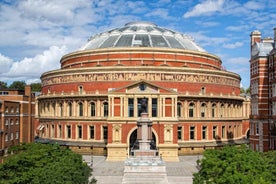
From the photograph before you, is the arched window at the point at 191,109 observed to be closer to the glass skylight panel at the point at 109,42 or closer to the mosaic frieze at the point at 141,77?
the mosaic frieze at the point at 141,77

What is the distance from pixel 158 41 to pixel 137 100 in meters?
20.5

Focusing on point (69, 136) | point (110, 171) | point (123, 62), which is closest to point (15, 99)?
point (69, 136)

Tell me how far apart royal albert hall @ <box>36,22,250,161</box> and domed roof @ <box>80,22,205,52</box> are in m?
0.24

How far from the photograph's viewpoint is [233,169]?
2633 centimetres

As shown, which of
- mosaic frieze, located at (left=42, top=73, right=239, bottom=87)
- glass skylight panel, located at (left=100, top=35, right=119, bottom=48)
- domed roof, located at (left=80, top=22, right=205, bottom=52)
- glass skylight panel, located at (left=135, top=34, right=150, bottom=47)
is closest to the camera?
mosaic frieze, located at (left=42, top=73, right=239, bottom=87)

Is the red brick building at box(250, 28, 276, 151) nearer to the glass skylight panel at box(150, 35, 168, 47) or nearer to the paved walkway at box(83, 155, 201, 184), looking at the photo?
the paved walkway at box(83, 155, 201, 184)

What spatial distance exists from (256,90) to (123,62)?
2376 centimetres

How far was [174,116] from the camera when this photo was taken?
56375 millimetres

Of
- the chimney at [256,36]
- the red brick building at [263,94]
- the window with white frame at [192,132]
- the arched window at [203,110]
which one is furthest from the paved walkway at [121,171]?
the chimney at [256,36]

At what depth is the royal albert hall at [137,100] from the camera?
56.2 meters

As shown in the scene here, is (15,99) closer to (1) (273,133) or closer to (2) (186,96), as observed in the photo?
(2) (186,96)

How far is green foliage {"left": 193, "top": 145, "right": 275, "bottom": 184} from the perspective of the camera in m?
24.7

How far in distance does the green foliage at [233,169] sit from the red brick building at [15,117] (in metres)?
34.6

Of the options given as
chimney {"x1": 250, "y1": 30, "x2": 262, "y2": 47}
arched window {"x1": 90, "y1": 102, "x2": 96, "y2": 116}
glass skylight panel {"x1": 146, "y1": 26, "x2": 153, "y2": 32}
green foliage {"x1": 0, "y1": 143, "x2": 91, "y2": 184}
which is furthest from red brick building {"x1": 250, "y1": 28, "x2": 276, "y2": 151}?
green foliage {"x1": 0, "y1": 143, "x2": 91, "y2": 184}
